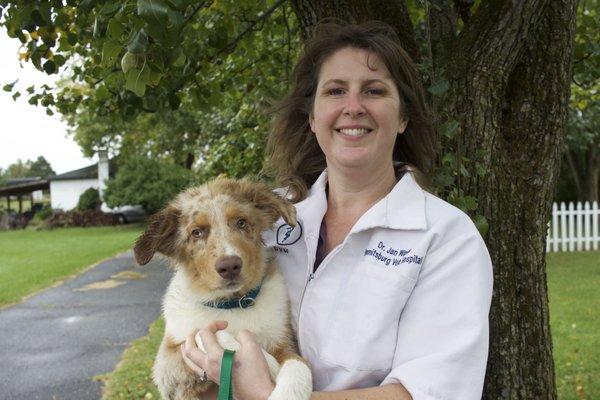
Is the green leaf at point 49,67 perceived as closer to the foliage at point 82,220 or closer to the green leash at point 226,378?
the green leash at point 226,378

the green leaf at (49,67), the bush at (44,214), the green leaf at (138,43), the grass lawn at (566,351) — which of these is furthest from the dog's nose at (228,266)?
the bush at (44,214)

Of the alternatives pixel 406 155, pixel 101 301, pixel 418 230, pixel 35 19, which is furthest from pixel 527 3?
pixel 101 301

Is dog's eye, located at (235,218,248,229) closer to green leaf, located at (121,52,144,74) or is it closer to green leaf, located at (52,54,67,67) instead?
green leaf, located at (121,52,144,74)

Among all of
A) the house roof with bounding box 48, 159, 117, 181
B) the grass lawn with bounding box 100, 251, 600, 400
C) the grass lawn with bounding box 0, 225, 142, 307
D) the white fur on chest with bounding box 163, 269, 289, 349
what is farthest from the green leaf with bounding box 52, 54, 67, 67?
the house roof with bounding box 48, 159, 117, 181

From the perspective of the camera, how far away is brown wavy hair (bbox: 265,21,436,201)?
2.79 meters

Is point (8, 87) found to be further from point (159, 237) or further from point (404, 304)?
point (404, 304)

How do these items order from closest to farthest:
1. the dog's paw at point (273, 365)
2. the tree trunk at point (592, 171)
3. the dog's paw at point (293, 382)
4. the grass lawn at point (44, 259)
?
the dog's paw at point (293, 382), the dog's paw at point (273, 365), the grass lawn at point (44, 259), the tree trunk at point (592, 171)

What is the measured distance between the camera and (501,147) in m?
3.31

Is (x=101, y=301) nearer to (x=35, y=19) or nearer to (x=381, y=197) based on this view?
(x=35, y=19)

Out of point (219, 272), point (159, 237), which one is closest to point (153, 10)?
point (219, 272)

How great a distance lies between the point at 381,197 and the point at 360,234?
0.36 meters

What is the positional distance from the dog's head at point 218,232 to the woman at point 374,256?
0.14m

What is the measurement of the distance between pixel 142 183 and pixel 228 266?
3218cm

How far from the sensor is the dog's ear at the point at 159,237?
9.45 ft
